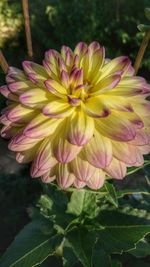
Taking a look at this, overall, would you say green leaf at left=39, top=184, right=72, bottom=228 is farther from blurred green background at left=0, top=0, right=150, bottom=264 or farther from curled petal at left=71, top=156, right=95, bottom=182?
blurred green background at left=0, top=0, right=150, bottom=264

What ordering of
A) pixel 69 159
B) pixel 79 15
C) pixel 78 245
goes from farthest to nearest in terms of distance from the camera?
pixel 79 15 → pixel 78 245 → pixel 69 159

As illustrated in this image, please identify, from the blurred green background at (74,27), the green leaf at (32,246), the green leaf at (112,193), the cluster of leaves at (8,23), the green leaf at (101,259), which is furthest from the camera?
the cluster of leaves at (8,23)

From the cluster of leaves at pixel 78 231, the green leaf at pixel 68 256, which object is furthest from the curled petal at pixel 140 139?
the green leaf at pixel 68 256

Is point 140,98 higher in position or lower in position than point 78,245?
higher

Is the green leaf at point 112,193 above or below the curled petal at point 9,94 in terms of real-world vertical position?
below

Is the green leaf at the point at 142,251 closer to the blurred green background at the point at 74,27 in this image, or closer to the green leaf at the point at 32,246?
the green leaf at the point at 32,246

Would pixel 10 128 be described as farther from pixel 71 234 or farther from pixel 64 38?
pixel 64 38

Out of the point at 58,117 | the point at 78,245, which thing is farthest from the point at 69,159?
the point at 78,245
